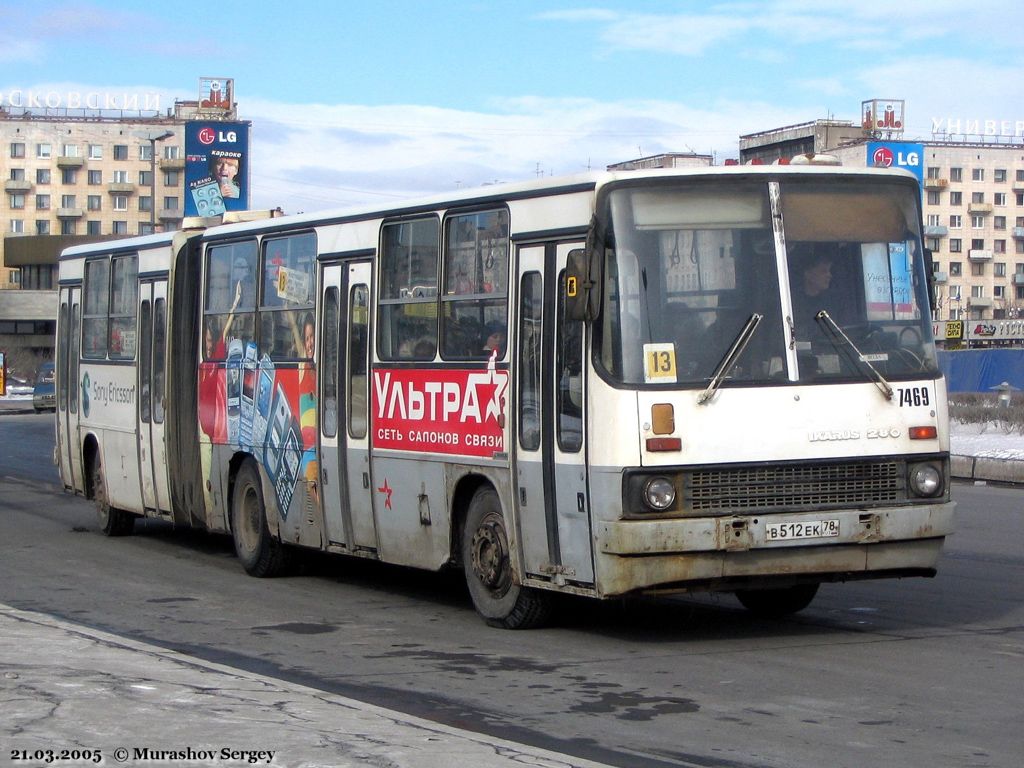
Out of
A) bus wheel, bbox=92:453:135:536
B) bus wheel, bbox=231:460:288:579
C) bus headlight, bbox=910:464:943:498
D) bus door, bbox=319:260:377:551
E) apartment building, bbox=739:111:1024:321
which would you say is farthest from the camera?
apartment building, bbox=739:111:1024:321

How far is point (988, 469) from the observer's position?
80.4ft

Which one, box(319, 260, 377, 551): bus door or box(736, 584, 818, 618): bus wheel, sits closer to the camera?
box(736, 584, 818, 618): bus wheel

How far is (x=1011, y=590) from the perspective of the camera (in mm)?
12188

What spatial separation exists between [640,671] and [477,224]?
3.45m

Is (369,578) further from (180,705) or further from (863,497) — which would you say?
(180,705)

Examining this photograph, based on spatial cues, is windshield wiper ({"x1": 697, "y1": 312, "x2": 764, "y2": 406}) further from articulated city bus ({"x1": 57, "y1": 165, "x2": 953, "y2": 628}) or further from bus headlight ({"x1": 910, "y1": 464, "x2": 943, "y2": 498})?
bus headlight ({"x1": 910, "y1": 464, "x2": 943, "y2": 498})

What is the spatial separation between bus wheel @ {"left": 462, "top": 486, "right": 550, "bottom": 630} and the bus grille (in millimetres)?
1624

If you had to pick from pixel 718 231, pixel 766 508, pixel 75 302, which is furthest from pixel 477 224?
pixel 75 302

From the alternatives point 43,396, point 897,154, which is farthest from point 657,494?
point 43,396

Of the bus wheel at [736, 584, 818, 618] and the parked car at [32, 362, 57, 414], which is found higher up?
the parked car at [32, 362, 57, 414]

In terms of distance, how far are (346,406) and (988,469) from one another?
14.6m

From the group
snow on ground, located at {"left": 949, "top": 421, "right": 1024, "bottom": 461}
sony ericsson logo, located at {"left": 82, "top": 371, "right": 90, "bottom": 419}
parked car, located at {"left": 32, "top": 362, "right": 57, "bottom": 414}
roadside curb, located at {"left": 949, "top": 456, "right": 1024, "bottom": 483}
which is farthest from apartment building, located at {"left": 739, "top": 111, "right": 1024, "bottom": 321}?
sony ericsson logo, located at {"left": 82, "top": 371, "right": 90, "bottom": 419}

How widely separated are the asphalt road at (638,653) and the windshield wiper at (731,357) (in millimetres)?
1562

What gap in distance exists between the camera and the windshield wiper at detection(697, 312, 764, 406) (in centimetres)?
941
